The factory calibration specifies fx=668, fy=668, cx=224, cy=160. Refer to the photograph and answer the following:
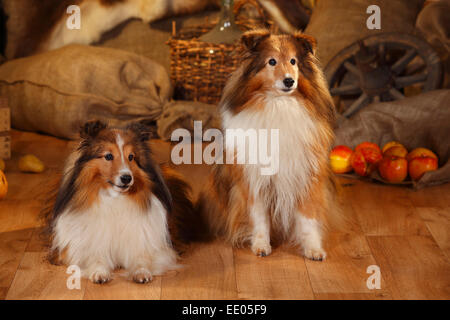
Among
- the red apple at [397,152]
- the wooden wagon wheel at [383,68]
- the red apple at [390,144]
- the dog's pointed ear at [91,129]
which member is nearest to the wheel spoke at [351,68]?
the wooden wagon wheel at [383,68]

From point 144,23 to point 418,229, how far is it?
9.59 ft

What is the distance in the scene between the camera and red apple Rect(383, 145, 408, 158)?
12.8 ft

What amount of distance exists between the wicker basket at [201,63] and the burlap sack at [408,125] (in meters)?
1.03

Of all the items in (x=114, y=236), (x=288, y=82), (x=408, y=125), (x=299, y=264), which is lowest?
(x=299, y=264)

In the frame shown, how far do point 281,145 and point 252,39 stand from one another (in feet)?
1.51

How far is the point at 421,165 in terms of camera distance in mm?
3783

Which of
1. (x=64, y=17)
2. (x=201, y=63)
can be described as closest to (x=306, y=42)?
(x=201, y=63)

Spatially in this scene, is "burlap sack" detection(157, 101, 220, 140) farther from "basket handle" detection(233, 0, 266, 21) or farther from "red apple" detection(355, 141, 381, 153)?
"red apple" detection(355, 141, 381, 153)

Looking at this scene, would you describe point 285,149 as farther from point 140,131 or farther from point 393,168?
point 393,168

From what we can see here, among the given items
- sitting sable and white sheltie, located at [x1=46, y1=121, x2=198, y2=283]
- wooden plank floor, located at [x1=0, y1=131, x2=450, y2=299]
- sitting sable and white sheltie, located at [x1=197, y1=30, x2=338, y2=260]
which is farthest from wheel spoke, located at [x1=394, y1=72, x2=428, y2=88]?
sitting sable and white sheltie, located at [x1=46, y1=121, x2=198, y2=283]

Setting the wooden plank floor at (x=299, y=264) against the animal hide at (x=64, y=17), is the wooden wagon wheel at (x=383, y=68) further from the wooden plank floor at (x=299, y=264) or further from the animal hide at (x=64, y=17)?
the animal hide at (x=64, y=17)

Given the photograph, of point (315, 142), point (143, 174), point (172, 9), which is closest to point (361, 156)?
point (315, 142)

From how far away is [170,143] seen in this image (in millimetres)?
4660

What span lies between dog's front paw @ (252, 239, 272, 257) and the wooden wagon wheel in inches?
71.8
